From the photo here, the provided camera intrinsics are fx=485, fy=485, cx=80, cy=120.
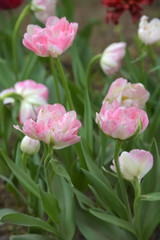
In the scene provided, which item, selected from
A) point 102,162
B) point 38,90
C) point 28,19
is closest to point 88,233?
point 102,162

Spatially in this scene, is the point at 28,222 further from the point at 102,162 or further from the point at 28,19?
the point at 28,19

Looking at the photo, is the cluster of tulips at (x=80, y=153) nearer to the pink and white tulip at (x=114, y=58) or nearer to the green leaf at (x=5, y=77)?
the pink and white tulip at (x=114, y=58)

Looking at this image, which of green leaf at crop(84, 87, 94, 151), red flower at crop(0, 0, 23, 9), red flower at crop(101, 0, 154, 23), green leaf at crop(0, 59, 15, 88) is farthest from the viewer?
red flower at crop(0, 0, 23, 9)

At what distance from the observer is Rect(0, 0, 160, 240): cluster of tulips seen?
0.91 meters

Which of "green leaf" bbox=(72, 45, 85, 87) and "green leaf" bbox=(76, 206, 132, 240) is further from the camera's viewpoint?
"green leaf" bbox=(72, 45, 85, 87)

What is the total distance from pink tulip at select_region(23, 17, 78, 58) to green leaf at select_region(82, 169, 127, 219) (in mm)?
260

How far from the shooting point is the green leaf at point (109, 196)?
103 centimetres

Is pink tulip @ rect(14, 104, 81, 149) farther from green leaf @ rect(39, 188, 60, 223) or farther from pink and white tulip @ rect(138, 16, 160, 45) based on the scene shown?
pink and white tulip @ rect(138, 16, 160, 45)

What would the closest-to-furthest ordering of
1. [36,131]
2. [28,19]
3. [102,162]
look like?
[36,131]
[102,162]
[28,19]

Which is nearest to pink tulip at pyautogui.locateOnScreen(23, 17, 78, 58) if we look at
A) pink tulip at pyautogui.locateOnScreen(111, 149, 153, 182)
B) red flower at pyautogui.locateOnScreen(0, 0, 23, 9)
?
pink tulip at pyautogui.locateOnScreen(111, 149, 153, 182)

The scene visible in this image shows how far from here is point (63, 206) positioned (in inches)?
44.7

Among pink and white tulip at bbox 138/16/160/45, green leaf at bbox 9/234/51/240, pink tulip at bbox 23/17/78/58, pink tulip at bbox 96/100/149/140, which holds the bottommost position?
green leaf at bbox 9/234/51/240

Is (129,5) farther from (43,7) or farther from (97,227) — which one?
(97,227)

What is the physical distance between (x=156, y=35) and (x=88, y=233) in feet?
1.90
